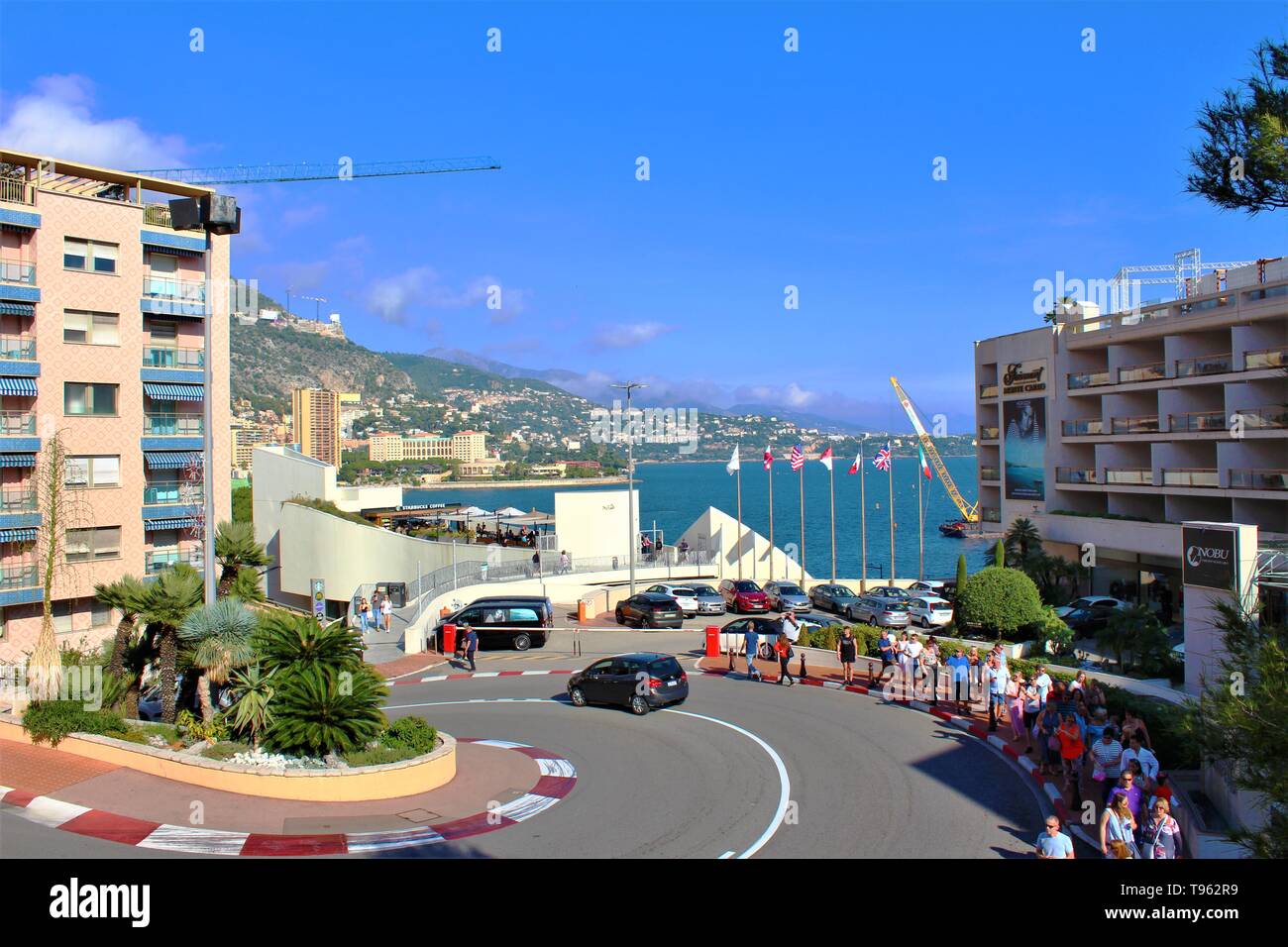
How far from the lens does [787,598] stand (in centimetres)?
3994

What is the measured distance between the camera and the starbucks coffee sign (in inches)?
2014

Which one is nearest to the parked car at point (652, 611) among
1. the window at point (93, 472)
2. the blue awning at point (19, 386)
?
the window at point (93, 472)

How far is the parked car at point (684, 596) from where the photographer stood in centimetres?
3828

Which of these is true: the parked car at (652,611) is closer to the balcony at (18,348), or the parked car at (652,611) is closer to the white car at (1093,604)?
the white car at (1093,604)

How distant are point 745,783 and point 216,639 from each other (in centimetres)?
904

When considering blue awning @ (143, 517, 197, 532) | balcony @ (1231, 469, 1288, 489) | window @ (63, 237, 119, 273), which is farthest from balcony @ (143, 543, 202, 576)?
balcony @ (1231, 469, 1288, 489)

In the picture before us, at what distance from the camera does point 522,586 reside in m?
40.7

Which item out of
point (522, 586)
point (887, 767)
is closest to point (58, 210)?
point (522, 586)

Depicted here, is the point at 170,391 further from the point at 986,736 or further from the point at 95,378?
the point at 986,736

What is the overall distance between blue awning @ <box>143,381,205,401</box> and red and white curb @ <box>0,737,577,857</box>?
23.7 metres

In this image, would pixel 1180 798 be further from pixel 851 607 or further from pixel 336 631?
pixel 851 607

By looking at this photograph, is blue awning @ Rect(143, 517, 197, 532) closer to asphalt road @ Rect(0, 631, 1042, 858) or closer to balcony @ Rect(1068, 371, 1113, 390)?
asphalt road @ Rect(0, 631, 1042, 858)

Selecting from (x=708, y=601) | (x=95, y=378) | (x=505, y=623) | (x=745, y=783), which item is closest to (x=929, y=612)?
(x=708, y=601)

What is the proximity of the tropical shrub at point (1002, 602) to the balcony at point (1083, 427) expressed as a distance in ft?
63.1
